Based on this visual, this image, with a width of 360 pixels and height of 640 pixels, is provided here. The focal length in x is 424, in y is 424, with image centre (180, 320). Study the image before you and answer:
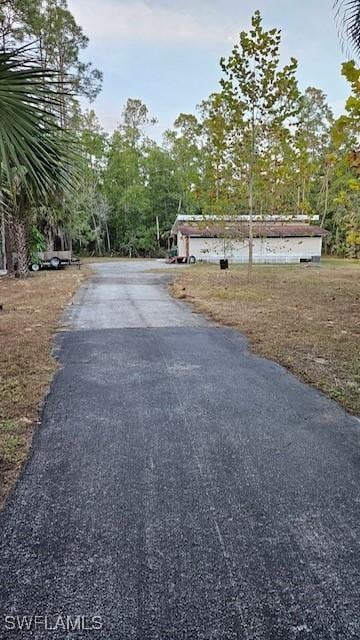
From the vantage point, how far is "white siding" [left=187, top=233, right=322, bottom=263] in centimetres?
2800

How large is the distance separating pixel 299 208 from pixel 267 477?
12.3 metres

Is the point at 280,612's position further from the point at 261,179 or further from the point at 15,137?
the point at 261,179

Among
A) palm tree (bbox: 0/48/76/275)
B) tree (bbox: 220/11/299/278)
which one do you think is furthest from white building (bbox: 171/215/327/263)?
palm tree (bbox: 0/48/76/275)

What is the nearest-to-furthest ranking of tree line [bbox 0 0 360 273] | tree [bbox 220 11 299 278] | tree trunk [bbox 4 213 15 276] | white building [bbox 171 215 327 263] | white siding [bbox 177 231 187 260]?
tree line [bbox 0 0 360 273] < tree [bbox 220 11 299 278] < tree trunk [bbox 4 213 15 276] < white building [bbox 171 215 327 263] < white siding [bbox 177 231 187 260]

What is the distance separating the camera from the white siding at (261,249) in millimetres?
28000

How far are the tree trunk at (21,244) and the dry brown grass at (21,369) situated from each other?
698cm

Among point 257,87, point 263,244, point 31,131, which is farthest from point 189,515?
point 263,244

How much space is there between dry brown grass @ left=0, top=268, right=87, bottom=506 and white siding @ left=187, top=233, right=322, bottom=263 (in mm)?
18683

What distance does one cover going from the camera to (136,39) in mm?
11664

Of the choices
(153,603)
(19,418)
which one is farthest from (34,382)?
(153,603)

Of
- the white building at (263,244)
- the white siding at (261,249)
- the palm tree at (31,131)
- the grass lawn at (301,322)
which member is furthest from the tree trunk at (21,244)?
the palm tree at (31,131)

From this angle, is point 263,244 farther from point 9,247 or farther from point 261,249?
point 9,247

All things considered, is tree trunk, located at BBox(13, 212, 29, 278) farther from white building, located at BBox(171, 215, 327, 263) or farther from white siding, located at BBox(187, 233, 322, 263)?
white siding, located at BBox(187, 233, 322, 263)

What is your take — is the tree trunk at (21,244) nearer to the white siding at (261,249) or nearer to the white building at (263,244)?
the white building at (263,244)
